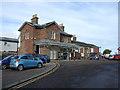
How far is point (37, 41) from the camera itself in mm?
33812

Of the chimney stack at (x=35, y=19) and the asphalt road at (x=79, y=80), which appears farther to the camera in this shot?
the chimney stack at (x=35, y=19)

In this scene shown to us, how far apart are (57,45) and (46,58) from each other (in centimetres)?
999

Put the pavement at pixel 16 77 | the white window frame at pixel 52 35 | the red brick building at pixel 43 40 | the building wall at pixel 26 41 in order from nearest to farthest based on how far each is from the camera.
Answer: the pavement at pixel 16 77 → the red brick building at pixel 43 40 → the building wall at pixel 26 41 → the white window frame at pixel 52 35

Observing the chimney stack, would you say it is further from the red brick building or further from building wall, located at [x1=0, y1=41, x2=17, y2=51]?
building wall, located at [x1=0, y1=41, x2=17, y2=51]

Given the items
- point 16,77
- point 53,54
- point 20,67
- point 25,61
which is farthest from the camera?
point 53,54

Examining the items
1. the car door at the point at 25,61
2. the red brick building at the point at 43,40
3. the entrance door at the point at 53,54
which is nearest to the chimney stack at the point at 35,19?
the red brick building at the point at 43,40

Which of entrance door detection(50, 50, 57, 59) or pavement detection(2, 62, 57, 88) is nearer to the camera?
pavement detection(2, 62, 57, 88)

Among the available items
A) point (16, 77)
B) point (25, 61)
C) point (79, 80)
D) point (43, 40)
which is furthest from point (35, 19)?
point (79, 80)

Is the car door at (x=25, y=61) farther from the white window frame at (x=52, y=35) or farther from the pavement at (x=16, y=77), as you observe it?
the white window frame at (x=52, y=35)

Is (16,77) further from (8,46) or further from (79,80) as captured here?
(8,46)

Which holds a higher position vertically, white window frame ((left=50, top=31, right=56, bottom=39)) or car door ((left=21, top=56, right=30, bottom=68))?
white window frame ((left=50, top=31, right=56, bottom=39))

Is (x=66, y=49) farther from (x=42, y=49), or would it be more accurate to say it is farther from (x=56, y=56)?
(x=42, y=49)

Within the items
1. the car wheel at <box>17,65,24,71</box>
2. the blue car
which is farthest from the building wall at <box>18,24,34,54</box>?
the car wheel at <box>17,65,24,71</box>

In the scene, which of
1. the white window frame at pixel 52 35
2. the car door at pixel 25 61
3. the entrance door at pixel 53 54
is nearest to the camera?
the car door at pixel 25 61
